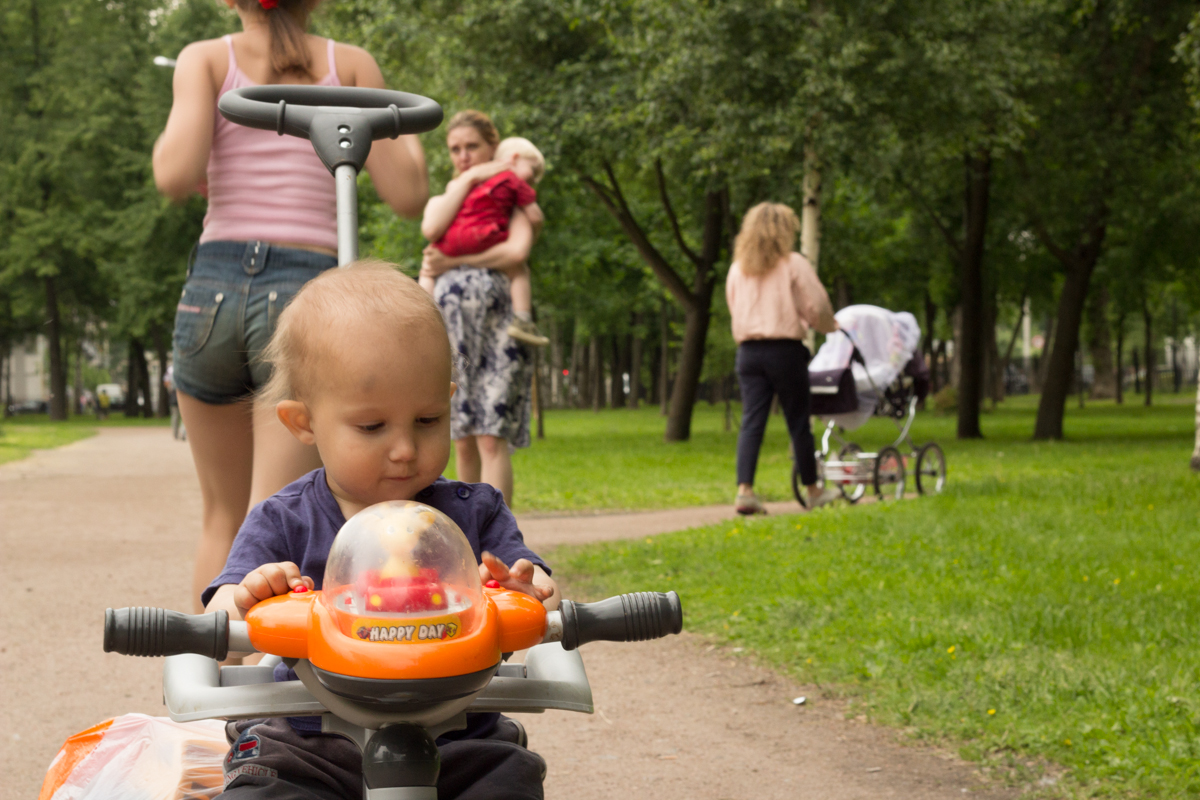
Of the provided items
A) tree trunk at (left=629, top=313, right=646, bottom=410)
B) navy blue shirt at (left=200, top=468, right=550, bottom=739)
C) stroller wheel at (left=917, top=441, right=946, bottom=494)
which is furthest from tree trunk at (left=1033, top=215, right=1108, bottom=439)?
tree trunk at (left=629, top=313, right=646, bottom=410)

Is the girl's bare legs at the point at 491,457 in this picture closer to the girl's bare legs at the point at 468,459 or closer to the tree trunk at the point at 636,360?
the girl's bare legs at the point at 468,459

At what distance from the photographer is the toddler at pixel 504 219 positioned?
5.86 m

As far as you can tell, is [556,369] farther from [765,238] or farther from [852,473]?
[765,238]

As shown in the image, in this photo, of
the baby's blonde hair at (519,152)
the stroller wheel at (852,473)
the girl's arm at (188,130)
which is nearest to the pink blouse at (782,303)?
the stroller wheel at (852,473)

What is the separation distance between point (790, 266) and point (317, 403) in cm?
721

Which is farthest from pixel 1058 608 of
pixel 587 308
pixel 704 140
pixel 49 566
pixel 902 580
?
pixel 587 308

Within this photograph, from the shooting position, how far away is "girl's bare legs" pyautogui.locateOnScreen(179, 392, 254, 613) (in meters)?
3.25

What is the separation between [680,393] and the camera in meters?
21.6

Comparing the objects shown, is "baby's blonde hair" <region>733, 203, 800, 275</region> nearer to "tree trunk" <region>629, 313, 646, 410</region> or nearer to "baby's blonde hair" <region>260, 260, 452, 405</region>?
"baby's blonde hair" <region>260, 260, 452, 405</region>

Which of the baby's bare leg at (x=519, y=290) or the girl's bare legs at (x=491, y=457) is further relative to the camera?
the baby's bare leg at (x=519, y=290)

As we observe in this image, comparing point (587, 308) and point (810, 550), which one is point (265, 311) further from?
point (587, 308)

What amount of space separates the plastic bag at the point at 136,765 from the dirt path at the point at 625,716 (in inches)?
45.0

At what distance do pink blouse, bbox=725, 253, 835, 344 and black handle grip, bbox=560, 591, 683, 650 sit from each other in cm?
722

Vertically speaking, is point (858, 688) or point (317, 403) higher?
point (317, 403)
